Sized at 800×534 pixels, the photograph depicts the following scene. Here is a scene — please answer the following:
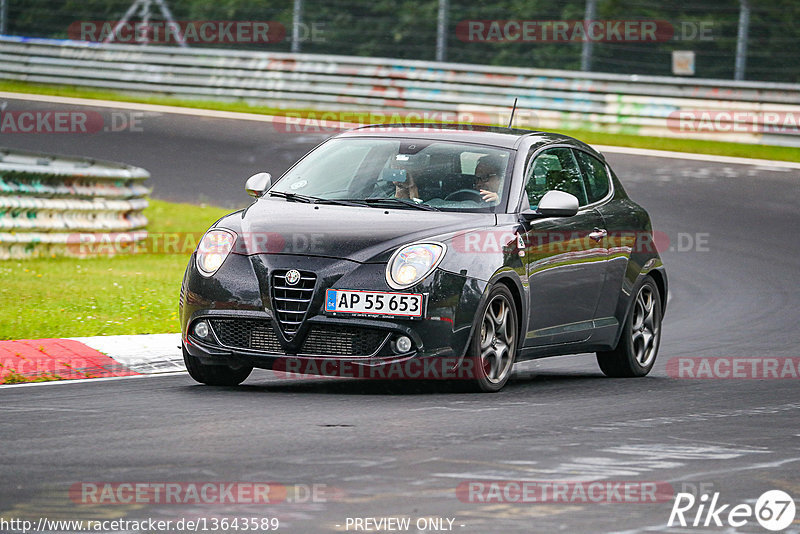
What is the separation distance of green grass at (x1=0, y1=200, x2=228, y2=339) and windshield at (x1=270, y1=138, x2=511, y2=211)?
7.74 ft

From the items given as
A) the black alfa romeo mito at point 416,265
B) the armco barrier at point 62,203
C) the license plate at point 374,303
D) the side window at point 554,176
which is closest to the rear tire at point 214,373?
the black alfa romeo mito at point 416,265

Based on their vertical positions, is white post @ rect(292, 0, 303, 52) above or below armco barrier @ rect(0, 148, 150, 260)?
above

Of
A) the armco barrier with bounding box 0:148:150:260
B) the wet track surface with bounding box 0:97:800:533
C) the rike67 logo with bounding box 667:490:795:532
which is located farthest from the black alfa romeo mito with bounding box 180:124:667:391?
the armco barrier with bounding box 0:148:150:260

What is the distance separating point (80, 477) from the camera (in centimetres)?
657

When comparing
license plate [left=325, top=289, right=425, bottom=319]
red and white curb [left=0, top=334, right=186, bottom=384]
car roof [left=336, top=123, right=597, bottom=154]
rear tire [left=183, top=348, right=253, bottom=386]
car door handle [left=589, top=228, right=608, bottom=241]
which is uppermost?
car roof [left=336, top=123, right=597, bottom=154]

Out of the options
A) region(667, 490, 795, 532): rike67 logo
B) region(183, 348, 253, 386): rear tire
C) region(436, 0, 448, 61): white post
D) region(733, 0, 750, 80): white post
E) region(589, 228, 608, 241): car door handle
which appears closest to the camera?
region(667, 490, 795, 532): rike67 logo

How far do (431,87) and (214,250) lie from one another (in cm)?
1898

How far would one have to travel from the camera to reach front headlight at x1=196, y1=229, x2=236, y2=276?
9.35 metres

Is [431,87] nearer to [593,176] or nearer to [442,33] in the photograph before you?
[442,33]

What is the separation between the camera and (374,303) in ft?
29.5

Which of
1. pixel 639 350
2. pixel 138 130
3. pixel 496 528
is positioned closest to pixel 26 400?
A: pixel 496 528

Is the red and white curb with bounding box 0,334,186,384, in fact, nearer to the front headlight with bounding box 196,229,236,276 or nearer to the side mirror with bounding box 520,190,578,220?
the front headlight with bounding box 196,229,236,276

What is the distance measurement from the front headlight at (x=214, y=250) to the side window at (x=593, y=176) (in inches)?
113

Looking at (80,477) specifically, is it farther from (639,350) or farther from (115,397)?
(639,350)
